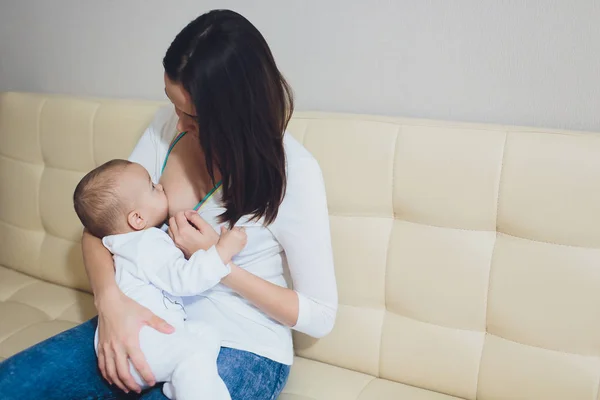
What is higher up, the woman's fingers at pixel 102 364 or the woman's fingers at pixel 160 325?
the woman's fingers at pixel 160 325

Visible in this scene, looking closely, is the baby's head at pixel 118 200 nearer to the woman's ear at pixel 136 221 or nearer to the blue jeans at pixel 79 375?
the woman's ear at pixel 136 221

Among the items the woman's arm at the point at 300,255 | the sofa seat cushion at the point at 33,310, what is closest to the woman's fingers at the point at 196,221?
the woman's arm at the point at 300,255

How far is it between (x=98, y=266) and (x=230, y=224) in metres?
0.30

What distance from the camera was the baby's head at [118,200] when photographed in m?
1.14

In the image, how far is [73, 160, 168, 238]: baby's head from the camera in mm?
1143

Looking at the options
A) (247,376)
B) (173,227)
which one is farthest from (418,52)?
(247,376)

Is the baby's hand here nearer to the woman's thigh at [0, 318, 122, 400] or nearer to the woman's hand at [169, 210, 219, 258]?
the woman's hand at [169, 210, 219, 258]

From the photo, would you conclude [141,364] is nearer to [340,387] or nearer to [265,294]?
[265,294]

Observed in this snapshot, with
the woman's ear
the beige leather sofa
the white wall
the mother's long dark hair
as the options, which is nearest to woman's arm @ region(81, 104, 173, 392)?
the woman's ear

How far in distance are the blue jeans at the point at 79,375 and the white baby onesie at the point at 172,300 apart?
0.04 meters

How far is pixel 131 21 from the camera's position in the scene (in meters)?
1.75

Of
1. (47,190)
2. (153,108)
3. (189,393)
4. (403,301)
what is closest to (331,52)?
(153,108)

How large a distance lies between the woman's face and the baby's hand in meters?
0.21

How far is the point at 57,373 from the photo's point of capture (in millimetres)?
1130
